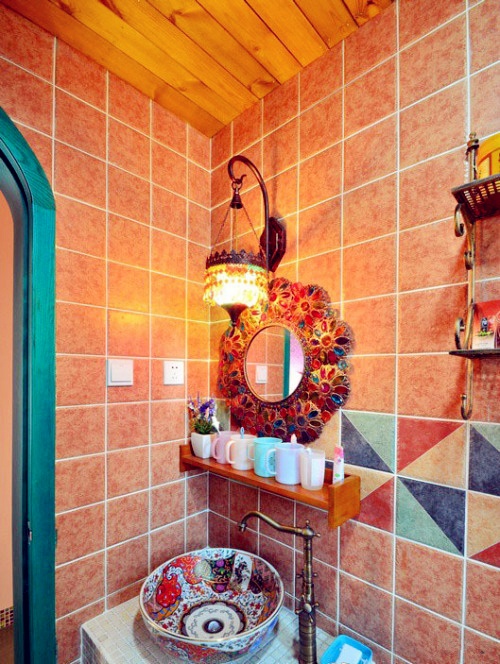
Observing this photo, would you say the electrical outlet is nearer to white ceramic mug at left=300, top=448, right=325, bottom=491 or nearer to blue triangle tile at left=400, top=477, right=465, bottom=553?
white ceramic mug at left=300, top=448, right=325, bottom=491

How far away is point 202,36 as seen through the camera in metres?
1.07

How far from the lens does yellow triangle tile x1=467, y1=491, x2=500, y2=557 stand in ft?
2.47

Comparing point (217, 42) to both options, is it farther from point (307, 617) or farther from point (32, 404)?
point (307, 617)

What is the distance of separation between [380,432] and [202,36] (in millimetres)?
1280

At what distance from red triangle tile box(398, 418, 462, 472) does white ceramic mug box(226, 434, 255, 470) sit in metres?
0.47

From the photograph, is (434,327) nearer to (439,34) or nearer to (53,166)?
(439,34)

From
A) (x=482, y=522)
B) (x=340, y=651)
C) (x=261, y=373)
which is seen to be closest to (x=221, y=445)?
(x=261, y=373)

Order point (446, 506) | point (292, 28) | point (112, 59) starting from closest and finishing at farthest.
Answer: point (446, 506) → point (292, 28) → point (112, 59)

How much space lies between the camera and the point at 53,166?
1058mm

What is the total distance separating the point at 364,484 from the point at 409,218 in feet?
2.38

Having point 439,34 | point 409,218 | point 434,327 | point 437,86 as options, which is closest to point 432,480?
point 434,327

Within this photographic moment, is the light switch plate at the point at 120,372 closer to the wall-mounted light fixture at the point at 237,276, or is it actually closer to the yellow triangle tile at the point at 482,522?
the wall-mounted light fixture at the point at 237,276

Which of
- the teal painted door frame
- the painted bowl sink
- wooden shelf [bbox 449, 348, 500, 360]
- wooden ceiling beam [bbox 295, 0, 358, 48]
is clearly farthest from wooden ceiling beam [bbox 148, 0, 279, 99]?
the painted bowl sink

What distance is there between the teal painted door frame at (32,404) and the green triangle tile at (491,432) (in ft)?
3.63
